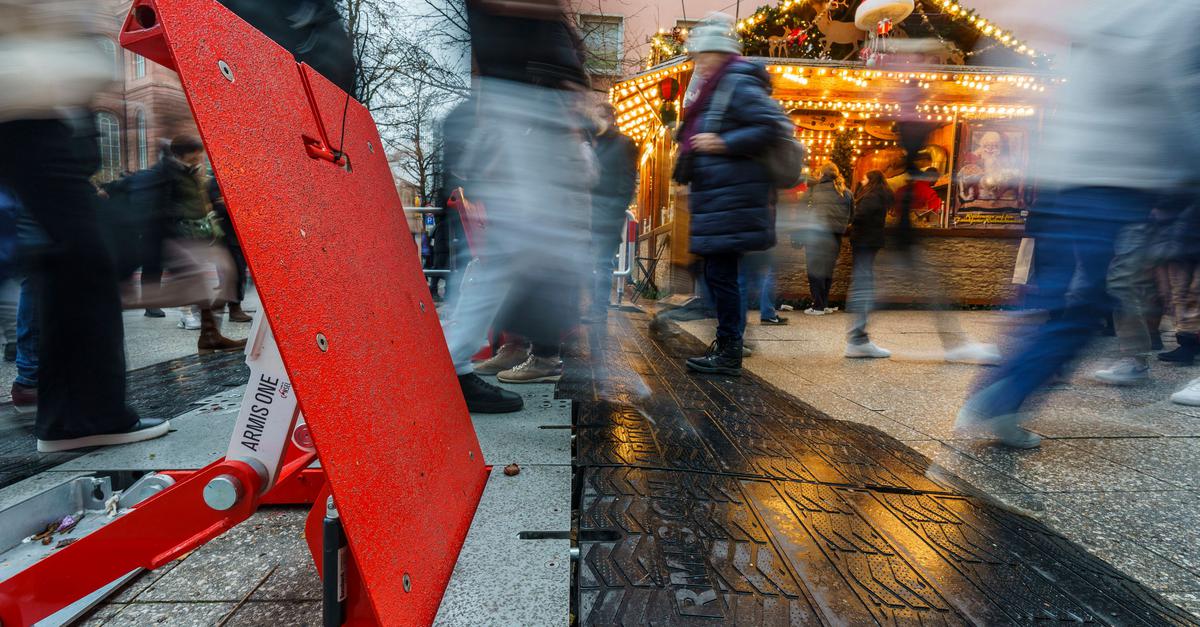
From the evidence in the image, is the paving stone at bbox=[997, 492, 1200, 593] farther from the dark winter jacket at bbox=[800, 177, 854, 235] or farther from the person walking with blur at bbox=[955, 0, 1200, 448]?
the dark winter jacket at bbox=[800, 177, 854, 235]

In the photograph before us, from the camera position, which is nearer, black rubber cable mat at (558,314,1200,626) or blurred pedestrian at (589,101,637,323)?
black rubber cable mat at (558,314,1200,626)

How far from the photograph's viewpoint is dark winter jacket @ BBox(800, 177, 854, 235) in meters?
7.17

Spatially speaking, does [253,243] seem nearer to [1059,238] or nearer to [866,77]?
[1059,238]

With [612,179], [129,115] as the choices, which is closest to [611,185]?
[612,179]

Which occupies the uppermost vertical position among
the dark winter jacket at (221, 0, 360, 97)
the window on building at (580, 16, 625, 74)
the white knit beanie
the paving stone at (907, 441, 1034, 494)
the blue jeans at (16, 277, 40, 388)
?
the white knit beanie

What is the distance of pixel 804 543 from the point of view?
1.48 meters

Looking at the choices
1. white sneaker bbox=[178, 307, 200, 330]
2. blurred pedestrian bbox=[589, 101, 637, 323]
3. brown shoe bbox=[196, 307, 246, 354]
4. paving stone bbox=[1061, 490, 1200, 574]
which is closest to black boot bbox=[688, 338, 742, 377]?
blurred pedestrian bbox=[589, 101, 637, 323]

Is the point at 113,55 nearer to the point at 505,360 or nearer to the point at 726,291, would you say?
the point at 505,360

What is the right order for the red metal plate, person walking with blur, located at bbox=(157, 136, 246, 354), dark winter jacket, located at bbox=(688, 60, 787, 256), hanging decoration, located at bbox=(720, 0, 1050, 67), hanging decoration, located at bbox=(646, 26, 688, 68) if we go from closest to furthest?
the red metal plate
person walking with blur, located at bbox=(157, 136, 246, 354)
dark winter jacket, located at bbox=(688, 60, 787, 256)
hanging decoration, located at bbox=(720, 0, 1050, 67)
hanging decoration, located at bbox=(646, 26, 688, 68)

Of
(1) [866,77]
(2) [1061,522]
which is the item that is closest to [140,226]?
(2) [1061,522]

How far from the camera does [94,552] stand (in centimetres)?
104

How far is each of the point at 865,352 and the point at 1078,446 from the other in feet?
7.31

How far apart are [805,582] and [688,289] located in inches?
308

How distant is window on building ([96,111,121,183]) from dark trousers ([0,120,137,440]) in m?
0.06
